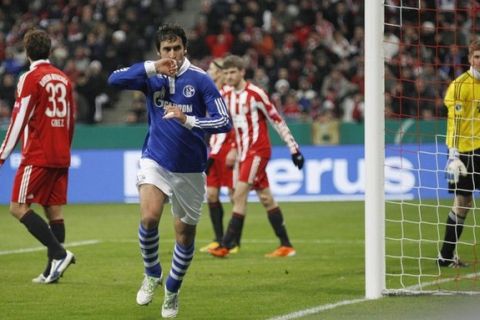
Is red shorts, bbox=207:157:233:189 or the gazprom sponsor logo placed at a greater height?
red shorts, bbox=207:157:233:189

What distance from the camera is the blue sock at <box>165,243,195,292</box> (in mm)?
8648

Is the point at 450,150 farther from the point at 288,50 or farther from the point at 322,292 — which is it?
the point at 288,50

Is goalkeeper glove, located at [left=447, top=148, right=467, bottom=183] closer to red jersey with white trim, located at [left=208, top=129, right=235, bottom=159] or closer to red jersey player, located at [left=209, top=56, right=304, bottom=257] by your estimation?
red jersey player, located at [left=209, top=56, right=304, bottom=257]

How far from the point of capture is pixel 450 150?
36.7 feet

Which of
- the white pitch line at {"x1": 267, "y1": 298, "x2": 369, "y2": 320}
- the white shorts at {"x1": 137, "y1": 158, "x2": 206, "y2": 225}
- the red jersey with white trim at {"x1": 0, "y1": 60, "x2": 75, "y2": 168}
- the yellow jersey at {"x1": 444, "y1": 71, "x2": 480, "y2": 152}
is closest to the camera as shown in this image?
the white pitch line at {"x1": 267, "y1": 298, "x2": 369, "y2": 320}

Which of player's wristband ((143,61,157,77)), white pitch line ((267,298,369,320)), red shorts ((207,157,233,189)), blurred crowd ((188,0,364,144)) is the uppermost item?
blurred crowd ((188,0,364,144))

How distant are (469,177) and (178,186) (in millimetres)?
3867

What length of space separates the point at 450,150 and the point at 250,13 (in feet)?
54.8

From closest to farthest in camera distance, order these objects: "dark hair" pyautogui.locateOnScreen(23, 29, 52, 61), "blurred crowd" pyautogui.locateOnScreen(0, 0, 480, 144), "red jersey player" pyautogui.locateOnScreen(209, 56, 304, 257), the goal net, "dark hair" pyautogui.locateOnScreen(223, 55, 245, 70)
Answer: "dark hair" pyautogui.locateOnScreen(23, 29, 52, 61), the goal net, "dark hair" pyautogui.locateOnScreen(223, 55, 245, 70), "red jersey player" pyautogui.locateOnScreen(209, 56, 304, 257), "blurred crowd" pyautogui.locateOnScreen(0, 0, 480, 144)

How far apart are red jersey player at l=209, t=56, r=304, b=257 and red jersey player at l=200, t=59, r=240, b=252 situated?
648 millimetres

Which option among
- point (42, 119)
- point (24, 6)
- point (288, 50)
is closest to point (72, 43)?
point (24, 6)

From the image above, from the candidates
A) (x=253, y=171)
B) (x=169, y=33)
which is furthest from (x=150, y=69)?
(x=253, y=171)

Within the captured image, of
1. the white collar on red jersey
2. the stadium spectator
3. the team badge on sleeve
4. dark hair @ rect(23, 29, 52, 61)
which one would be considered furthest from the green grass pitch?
the stadium spectator

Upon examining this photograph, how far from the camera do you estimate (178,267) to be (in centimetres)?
870
